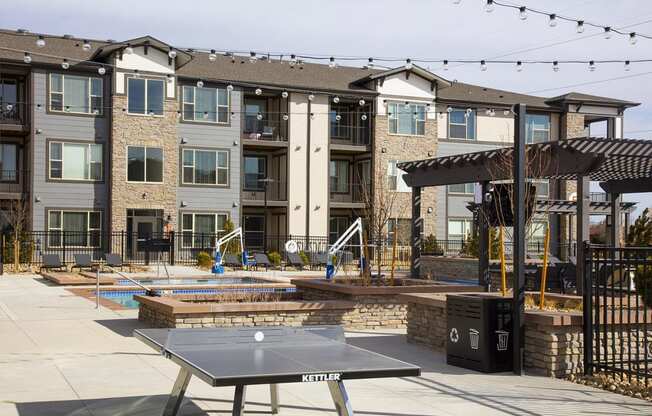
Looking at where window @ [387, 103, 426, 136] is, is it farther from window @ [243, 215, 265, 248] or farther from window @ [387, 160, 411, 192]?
window @ [243, 215, 265, 248]

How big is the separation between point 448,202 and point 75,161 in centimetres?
1901

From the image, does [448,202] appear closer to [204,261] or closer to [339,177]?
[339,177]

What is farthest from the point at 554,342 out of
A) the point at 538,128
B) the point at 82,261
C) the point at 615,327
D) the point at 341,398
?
the point at 538,128

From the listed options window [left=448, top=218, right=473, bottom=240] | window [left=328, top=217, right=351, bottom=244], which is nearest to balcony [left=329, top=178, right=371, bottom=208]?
window [left=328, top=217, right=351, bottom=244]

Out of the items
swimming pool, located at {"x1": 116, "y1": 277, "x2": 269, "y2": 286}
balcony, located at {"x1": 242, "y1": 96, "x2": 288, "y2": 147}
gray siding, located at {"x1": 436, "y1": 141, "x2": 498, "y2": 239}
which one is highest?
balcony, located at {"x1": 242, "y1": 96, "x2": 288, "y2": 147}

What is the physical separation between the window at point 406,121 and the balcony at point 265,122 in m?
5.35

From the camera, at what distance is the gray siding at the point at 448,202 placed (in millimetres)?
41938

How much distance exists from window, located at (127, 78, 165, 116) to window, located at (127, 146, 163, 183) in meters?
1.64

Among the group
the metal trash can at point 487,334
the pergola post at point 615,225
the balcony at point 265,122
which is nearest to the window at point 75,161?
the balcony at point 265,122

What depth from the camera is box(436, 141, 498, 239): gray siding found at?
138 feet

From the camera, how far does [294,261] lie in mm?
33312

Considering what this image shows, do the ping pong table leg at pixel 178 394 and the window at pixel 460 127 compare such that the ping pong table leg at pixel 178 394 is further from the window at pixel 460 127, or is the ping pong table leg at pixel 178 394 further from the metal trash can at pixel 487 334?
the window at pixel 460 127

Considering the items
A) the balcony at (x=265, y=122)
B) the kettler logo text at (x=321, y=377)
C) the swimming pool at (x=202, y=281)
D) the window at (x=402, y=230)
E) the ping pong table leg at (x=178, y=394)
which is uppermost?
the balcony at (x=265, y=122)

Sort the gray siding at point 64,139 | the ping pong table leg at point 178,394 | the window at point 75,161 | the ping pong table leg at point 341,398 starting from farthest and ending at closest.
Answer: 1. the window at point 75,161
2. the gray siding at point 64,139
3. the ping pong table leg at point 178,394
4. the ping pong table leg at point 341,398
